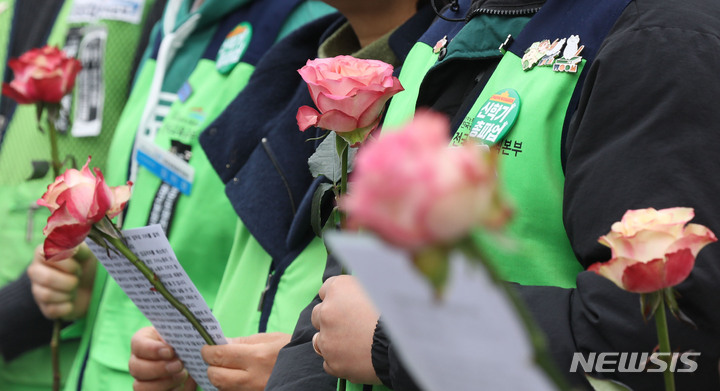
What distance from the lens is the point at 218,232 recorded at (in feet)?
6.53

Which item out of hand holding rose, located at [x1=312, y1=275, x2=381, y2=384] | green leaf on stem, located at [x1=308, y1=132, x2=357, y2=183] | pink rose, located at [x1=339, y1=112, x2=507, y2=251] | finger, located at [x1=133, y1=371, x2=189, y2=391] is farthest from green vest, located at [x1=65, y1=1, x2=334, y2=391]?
pink rose, located at [x1=339, y1=112, x2=507, y2=251]

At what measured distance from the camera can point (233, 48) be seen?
2162 mm

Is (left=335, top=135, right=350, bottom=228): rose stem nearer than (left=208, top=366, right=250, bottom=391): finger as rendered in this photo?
Yes

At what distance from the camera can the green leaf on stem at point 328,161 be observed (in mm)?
1066

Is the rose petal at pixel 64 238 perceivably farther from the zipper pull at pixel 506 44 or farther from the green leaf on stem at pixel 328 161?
the zipper pull at pixel 506 44

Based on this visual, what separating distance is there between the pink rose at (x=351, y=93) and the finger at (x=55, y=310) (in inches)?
54.9

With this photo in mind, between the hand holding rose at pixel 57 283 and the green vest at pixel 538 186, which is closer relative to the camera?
the green vest at pixel 538 186

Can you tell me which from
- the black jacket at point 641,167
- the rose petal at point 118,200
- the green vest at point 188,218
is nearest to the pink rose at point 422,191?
the black jacket at point 641,167

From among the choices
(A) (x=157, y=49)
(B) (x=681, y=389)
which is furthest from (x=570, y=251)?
(A) (x=157, y=49)

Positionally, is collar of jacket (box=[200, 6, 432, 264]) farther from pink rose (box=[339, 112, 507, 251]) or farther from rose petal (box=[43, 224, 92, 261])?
pink rose (box=[339, 112, 507, 251])

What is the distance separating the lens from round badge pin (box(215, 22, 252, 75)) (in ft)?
6.99

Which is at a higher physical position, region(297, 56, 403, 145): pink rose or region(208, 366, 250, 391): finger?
region(297, 56, 403, 145): pink rose

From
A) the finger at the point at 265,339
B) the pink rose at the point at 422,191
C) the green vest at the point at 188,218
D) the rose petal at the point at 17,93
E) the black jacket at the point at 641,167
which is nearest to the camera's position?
the pink rose at the point at 422,191

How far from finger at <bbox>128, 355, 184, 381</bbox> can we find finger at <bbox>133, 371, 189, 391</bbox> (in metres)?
0.01
